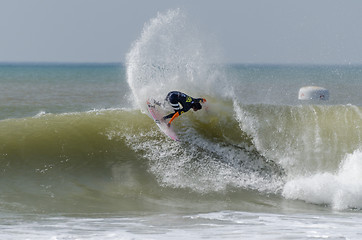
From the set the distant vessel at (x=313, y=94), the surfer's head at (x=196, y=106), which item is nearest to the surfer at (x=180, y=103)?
the surfer's head at (x=196, y=106)

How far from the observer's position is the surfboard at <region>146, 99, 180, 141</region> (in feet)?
38.7

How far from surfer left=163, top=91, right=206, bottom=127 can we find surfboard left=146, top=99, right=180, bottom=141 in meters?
0.11

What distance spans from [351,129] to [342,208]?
4522mm

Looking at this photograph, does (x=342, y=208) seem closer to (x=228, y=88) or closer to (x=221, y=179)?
(x=221, y=179)

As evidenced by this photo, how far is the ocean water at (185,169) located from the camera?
23.7ft

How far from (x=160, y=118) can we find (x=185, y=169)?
1.83 metres

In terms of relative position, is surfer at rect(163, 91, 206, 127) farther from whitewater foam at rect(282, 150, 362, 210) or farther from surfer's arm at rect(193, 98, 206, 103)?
whitewater foam at rect(282, 150, 362, 210)

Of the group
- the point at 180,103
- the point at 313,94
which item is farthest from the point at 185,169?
the point at 313,94

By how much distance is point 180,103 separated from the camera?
450 inches

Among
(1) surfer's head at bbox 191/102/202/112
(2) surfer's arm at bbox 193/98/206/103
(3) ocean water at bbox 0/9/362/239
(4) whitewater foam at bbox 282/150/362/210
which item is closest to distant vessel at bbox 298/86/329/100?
(3) ocean water at bbox 0/9/362/239

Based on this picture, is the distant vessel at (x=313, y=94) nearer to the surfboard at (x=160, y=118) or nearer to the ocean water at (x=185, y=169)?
the ocean water at (x=185, y=169)

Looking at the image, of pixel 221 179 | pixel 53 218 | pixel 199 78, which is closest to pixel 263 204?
pixel 221 179

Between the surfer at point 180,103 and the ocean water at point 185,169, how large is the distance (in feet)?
1.51

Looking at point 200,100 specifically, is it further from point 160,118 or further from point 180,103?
point 160,118
